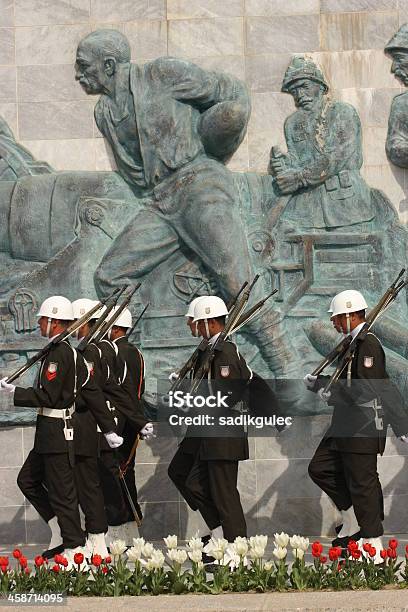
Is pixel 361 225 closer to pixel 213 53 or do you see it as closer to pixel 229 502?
pixel 213 53

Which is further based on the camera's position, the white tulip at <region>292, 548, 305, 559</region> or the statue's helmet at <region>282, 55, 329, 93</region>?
the statue's helmet at <region>282, 55, 329, 93</region>

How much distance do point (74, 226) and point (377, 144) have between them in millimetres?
2678

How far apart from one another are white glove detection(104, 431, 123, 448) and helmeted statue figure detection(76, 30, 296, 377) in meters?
1.97

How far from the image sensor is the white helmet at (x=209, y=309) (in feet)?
40.0

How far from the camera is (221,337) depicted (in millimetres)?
12047

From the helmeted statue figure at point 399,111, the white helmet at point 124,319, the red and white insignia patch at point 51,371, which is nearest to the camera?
the red and white insignia patch at point 51,371

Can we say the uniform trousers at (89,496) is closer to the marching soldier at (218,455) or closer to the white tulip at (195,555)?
the marching soldier at (218,455)

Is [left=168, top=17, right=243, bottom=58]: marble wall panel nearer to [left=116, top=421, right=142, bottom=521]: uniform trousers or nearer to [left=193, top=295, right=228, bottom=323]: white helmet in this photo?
[left=193, top=295, right=228, bottom=323]: white helmet

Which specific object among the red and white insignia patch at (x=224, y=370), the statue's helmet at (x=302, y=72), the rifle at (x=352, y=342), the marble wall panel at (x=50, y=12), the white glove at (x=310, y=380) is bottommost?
the white glove at (x=310, y=380)

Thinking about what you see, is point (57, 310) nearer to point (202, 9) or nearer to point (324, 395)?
point (324, 395)

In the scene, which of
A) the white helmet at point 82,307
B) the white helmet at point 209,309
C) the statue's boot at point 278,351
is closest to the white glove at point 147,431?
the white helmet at point 209,309

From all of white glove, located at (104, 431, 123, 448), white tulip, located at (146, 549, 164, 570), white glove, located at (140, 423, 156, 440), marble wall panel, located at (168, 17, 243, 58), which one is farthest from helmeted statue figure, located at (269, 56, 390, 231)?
white tulip, located at (146, 549, 164, 570)

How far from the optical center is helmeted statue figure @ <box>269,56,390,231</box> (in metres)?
13.5

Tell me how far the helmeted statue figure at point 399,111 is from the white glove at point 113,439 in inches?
141
